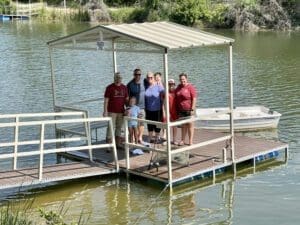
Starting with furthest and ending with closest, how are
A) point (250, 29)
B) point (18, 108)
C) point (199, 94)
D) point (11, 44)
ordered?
point (250, 29), point (11, 44), point (199, 94), point (18, 108)

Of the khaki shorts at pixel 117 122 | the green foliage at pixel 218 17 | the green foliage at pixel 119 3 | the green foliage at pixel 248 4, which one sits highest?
the green foliage at pixel 119 3

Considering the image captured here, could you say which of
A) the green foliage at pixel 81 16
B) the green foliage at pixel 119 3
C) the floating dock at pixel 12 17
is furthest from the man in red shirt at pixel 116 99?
the floating dock at pixel 12 17

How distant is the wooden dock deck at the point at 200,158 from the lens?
12945mm

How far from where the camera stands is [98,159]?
1398cm

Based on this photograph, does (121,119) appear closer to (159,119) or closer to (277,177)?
(159,119)

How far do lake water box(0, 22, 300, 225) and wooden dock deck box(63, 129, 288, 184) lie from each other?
317mm

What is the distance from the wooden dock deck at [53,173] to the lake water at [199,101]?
34 cm

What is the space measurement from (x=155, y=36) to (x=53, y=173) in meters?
3.55

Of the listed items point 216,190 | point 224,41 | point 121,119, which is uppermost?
point 224,41

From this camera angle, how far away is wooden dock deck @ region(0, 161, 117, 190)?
480 inches

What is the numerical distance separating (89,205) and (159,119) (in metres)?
2.79

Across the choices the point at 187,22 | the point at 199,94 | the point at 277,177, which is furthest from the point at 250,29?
the point at 277,177

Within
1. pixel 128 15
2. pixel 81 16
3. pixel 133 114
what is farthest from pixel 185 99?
pixel 81 16

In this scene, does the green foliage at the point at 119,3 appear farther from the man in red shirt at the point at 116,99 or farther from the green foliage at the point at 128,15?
the man in red shirt at the point at 116,99
